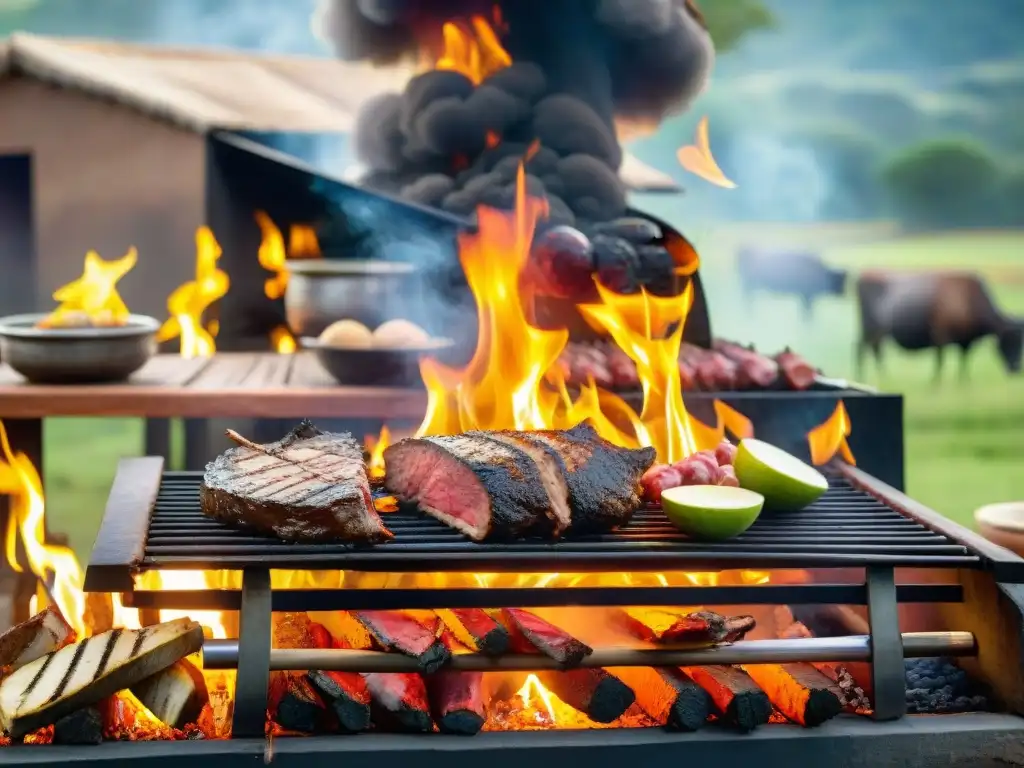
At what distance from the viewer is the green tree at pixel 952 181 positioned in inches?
779

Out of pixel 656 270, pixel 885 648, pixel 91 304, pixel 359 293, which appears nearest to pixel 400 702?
pixel 885 648

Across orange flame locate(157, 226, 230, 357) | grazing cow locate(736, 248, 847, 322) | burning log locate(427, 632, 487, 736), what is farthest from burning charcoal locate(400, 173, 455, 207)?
grazing cow locate(736, 248, 847, 322)

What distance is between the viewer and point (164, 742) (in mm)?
2693

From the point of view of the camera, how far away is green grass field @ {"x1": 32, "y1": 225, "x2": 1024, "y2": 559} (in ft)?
31.7

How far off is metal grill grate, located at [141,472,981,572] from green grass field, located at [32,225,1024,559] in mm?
1329

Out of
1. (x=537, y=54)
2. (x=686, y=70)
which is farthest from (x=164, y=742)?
(x=686, y=70)

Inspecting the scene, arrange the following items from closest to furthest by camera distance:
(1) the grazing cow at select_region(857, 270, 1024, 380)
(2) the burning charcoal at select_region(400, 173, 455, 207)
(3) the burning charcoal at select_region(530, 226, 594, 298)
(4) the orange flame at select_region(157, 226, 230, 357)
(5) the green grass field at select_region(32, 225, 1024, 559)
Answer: (3) the burning charcoal at select_region(530, 226, 594, 298)
(2) the burning charcoal at select_region(400, 173, 455, 207)
(4) the orange flame at select_region(157, 226, 230, 357)
(5) the green grass field at select_region(32, 225, 1024, 559)
(1) the grazing cow at select_region(857, 270, 1024, 380)

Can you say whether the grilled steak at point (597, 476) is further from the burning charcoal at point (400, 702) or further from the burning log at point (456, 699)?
→ the burning charcoal at point (400, 702)

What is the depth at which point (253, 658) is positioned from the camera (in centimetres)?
274

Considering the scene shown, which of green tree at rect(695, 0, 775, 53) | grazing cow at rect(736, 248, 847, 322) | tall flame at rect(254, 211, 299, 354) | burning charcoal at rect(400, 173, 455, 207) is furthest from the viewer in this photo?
green tree at rect(695, 0, 775, 53)

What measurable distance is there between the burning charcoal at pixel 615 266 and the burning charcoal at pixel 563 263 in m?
0.04

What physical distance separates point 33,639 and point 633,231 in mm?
3030

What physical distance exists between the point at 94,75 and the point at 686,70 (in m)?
3.78

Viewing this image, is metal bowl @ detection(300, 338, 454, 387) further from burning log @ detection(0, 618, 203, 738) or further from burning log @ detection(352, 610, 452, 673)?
burning log @ detection(0, 618, 203, 738)
